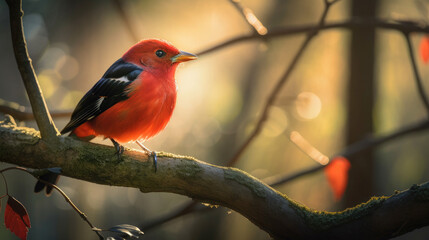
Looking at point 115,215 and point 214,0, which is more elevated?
point 214,0

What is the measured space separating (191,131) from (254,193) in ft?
34.8

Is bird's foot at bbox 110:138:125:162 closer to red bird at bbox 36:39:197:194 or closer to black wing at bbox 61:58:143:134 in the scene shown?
red bird at bbox 36:39:197:194

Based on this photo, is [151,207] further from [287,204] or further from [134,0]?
[287,204]

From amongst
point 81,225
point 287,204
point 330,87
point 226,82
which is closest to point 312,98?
point 287,204

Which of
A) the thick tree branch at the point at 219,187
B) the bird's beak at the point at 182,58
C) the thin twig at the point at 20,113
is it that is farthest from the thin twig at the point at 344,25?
the thick tree branch at the point at 219,187

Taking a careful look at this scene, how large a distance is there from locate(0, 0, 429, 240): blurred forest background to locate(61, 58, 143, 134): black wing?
5.63 feet

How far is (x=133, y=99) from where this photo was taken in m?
3.24

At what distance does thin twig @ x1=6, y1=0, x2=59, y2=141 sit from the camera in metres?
2.47

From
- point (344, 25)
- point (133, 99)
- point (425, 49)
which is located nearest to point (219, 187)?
point (133, 99)

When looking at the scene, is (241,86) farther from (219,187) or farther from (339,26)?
(219,187)

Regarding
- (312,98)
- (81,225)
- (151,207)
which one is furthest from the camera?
(151,207)

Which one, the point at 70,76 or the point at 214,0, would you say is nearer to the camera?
the point at 70,76

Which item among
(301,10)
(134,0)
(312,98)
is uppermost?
(301,10)

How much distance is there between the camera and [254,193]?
9.64 feet
